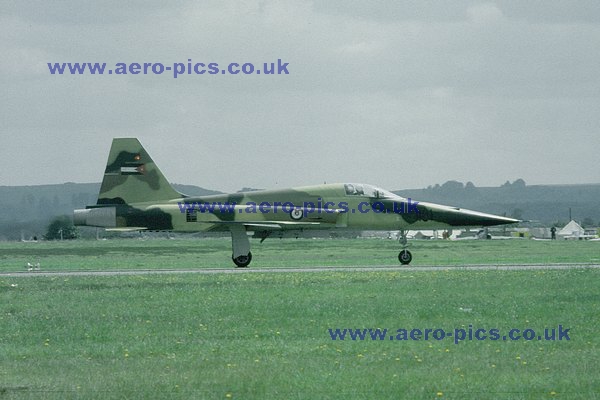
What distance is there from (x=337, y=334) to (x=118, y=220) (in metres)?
21.3

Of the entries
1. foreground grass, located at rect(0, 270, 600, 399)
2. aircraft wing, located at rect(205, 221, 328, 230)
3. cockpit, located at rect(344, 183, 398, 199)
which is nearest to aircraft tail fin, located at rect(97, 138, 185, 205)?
aircraft wing, located at rect(205, 221, 328, 230)

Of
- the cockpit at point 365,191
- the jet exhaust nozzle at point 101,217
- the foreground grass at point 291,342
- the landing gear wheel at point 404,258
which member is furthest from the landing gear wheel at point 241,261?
the foreground grass at point 291,342

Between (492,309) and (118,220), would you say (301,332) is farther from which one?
(118,220)

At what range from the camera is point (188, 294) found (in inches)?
899

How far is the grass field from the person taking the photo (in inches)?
447

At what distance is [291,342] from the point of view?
15.0 m

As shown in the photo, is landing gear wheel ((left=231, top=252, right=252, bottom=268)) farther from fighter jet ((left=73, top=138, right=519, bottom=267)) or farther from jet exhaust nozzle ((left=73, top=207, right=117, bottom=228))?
jet exhaust nozzle ((left=73, top=207, right=117, bottom=228))

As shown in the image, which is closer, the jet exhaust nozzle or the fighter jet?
the jet exhaust nozzle

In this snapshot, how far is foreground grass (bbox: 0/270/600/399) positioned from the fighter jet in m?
9.74

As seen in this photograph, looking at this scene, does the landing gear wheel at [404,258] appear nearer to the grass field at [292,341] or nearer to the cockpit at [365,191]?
the cockpit at [365,191]

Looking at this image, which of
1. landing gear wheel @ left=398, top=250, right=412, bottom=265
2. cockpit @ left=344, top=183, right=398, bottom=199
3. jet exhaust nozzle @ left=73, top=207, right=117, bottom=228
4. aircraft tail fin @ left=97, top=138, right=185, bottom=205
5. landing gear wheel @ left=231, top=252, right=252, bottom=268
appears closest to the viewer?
jet exhaust nozzle @ left=73, top=207, right=117, bottom=228

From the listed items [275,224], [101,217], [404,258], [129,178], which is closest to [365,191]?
[404,258]

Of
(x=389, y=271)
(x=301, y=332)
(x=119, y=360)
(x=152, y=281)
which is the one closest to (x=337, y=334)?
(x=301, y=332)

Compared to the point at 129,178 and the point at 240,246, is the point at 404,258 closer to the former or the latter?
the point at 240,246
